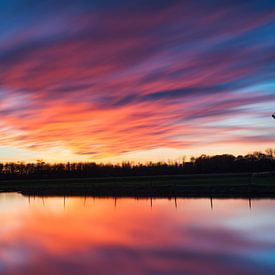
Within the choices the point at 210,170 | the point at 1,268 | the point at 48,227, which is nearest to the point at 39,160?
the point at 210,170

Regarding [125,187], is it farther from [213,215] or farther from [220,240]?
[220,240]

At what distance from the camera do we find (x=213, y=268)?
11.8m

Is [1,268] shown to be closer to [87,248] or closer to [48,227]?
[87,248]

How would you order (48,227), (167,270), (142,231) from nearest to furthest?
(167,270) < (142,231) < (48,227)

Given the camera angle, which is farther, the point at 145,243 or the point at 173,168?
the point at 173,168

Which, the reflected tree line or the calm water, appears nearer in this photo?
the calm water

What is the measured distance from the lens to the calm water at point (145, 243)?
12.3 metres

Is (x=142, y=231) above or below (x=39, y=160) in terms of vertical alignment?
below

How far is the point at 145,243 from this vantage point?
1617 centimetres

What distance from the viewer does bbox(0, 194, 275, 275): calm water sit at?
1226 centimetres

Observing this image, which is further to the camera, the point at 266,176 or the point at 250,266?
the point at 266,176

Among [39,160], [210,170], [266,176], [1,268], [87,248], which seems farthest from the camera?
[39,160]

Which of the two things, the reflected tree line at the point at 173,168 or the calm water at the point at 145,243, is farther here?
the reflected tree line at the point at 173,168

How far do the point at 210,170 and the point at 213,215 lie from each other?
222 feet
